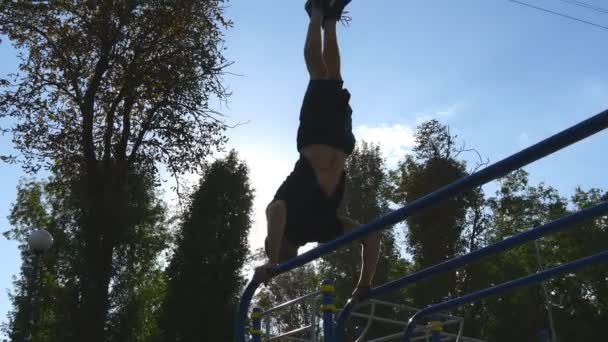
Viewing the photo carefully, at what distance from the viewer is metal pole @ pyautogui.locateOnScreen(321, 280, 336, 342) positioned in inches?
139

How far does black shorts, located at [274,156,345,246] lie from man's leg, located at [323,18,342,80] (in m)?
0.48

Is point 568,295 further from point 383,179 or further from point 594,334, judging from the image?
point 383,179

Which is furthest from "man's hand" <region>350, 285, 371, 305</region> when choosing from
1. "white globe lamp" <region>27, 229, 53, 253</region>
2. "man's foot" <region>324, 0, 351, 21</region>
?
"white globe lamp" <region>27, 229, 53, 253</region>

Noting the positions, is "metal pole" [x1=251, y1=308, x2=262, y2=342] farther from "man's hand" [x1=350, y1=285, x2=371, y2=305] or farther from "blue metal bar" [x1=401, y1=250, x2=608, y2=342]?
"blue metal bar" [x1=401, y1=250, x2=608, y2=342]

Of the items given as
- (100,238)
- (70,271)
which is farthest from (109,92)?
(70,271)

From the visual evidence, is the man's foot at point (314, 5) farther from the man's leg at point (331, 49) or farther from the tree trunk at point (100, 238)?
the tree trunk at point (100, 238)

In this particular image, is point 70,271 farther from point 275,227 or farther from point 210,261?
point 275,227

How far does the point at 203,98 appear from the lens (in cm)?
1398

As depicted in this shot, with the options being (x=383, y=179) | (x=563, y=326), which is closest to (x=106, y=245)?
(x=383, y=179)

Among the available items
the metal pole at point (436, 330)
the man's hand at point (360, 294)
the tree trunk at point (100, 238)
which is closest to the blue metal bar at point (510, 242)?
the man's hand at point (360, 294)

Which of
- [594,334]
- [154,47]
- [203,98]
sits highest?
[154,47]

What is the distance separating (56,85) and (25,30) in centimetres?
138

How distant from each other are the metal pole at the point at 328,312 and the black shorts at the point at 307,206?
1.74 ft

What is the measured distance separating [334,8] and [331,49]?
0.21 m
